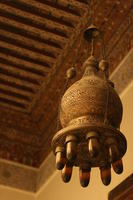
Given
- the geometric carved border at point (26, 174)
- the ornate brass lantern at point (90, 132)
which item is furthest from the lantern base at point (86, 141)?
the geometric carved border at point (26, 174)

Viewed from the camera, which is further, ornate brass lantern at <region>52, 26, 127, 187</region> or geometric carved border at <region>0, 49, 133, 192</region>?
geometric carved border at <region>0, 49, 133, 192</region>

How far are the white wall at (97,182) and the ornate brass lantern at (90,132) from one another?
1.15m

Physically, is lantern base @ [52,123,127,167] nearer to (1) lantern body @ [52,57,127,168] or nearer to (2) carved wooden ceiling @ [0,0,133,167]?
(1) lantern body @ [52,57,127,168]

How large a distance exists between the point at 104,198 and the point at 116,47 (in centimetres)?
117

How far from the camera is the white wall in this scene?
3.17m

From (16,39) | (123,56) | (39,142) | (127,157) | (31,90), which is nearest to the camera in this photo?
(127,157)

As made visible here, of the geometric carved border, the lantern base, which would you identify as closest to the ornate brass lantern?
the lantern base

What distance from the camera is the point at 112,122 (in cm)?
195

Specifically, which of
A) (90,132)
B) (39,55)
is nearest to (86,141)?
(90,132)

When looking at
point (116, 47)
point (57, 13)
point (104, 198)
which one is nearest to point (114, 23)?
point (116, 47)

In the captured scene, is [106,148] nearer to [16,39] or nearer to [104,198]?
[104,198]

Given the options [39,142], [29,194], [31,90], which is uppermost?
[31,90]

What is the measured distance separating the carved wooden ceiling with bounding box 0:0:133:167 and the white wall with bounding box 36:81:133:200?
422 millimetres

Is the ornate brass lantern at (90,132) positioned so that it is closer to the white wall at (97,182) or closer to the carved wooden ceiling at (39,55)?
the white wall at (97,182)
